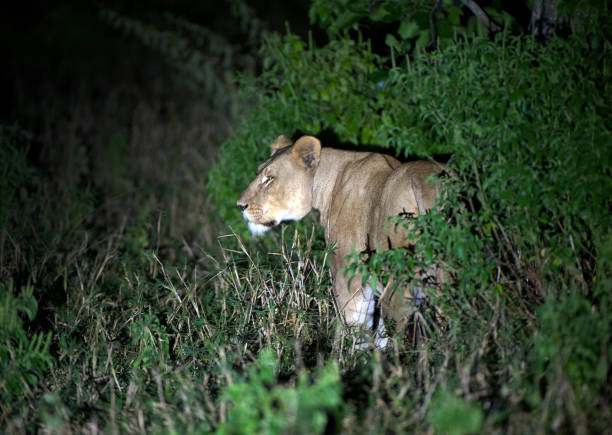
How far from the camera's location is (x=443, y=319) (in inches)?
140

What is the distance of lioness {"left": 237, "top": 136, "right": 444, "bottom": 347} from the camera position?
3.71 meters

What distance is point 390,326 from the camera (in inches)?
155

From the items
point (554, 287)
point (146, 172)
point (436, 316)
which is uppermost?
point (554, 287)

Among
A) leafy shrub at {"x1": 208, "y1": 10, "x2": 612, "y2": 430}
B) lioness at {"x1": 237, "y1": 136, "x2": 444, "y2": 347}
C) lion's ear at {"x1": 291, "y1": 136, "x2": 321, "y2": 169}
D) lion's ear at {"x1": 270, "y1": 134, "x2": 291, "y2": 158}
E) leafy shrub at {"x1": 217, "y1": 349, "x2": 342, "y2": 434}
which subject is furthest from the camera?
lion's ear at {"x1": 270, "y1": 134, "x2": 291, "y2": 158}

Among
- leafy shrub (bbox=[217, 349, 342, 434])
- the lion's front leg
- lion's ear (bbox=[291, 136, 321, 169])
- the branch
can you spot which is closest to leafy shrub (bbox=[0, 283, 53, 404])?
leafy shrub (bbox=[217, 349, 342, 434])

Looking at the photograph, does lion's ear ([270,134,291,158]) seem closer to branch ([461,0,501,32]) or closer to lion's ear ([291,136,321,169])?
lion's ear ([291,136,321,169])

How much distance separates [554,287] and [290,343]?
1.51 m

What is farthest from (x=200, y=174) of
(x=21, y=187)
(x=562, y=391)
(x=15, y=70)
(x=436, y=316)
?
(x=15, y=70)

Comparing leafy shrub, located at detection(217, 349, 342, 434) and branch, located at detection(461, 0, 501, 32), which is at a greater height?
branch, located at detection(461, 0, 501, 32)

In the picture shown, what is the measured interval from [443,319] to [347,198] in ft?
3.54

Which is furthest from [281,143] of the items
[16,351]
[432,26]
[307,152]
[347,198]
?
[16,351]

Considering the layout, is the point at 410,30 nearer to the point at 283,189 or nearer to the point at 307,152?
the point at 307,152

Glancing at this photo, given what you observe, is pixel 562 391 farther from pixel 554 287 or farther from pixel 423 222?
pixel 423 222

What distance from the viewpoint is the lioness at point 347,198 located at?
3707mm
